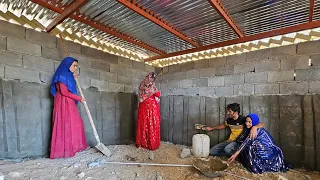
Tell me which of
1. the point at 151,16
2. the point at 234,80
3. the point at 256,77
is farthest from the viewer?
the point at 234,80

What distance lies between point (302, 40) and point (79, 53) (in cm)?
385

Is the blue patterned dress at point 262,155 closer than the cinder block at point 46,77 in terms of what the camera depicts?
Yes

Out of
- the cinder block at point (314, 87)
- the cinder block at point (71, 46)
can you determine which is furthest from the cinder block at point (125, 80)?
the cinder block at point (314, 87)

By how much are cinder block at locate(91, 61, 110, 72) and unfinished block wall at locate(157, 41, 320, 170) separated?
163 centimetres

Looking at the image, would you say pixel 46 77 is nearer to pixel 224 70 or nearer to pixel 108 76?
pixel 108 76

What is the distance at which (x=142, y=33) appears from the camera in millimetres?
3090

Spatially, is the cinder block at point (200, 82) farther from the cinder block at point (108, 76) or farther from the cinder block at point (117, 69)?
the cinder block at point (108, 76)

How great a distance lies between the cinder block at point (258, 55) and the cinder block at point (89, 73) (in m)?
2.98

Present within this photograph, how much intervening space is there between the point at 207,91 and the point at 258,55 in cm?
117

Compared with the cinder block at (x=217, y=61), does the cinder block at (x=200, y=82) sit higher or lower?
lower

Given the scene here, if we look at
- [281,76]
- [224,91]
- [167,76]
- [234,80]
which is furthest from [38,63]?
[281,76]

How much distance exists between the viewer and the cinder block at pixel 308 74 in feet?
8.56

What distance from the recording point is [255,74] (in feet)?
10.3

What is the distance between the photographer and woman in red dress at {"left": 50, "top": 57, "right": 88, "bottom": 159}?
265 centimetres
